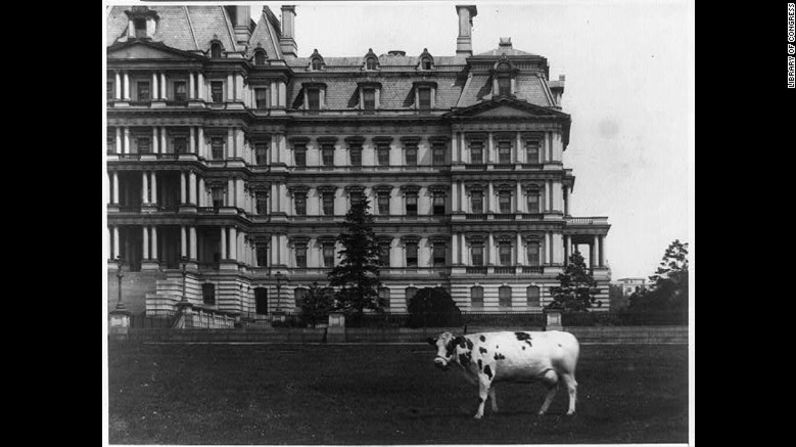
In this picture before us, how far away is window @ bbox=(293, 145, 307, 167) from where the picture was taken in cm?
2652

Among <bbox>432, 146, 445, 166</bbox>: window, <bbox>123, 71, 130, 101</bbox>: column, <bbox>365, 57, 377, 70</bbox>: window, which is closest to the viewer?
<bbox>123, 71, 130, 101</bbox>: column

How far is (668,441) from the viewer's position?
16.8 m

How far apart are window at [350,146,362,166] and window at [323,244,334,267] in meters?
3.64

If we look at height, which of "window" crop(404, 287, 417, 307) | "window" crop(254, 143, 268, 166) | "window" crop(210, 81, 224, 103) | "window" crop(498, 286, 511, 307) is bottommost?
"window" crop(498, 286, 511, 307)

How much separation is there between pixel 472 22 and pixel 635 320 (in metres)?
7.88

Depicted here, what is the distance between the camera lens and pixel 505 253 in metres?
29.8

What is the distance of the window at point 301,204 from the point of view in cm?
2448

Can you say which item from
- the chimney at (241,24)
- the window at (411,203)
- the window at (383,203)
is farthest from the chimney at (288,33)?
the window at (411,203)

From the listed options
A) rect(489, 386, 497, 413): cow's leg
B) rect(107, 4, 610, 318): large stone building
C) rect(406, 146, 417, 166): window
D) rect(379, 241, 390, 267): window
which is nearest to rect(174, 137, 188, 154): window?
rect(107, 4, 610, 318): large stone building

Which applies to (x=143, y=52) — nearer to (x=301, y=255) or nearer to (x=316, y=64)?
(x=316, y=64)

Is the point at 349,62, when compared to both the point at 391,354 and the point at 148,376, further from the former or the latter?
the point at 148,376

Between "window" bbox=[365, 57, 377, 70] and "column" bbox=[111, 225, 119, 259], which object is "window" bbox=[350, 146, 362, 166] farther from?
"column" bbox=[111, 225, 119, 259]

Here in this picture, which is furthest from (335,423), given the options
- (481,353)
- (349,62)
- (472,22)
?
(349,62)

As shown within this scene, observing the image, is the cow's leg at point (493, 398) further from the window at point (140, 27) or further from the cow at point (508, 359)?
the window at point (140, 27)
